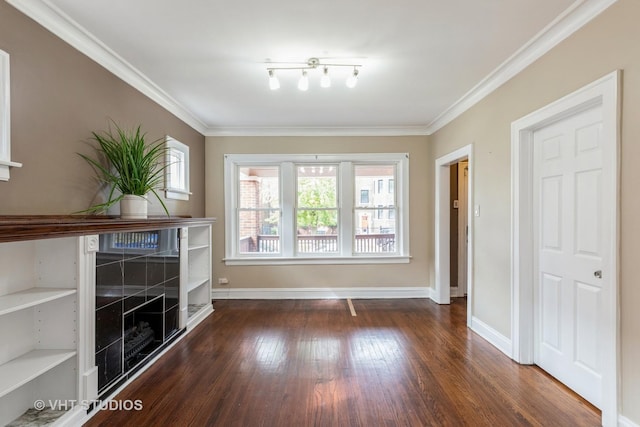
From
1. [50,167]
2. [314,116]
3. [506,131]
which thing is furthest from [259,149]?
[506,131]

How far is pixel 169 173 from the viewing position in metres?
3.51

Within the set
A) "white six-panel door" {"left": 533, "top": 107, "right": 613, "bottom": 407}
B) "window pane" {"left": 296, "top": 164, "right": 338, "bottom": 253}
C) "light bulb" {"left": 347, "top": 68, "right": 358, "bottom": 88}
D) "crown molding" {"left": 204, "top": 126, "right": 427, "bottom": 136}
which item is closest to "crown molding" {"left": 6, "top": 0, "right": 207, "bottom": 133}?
"crown molding" {"left": 204, "top": 126, "right": 427, "bottom": 136}

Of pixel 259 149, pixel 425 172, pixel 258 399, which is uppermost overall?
pixel 259 149

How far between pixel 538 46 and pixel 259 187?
3.68m

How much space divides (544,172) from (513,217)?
1.47 feet

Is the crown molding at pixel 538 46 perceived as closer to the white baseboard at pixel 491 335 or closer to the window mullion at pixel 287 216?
the white baseboard at pixel 491 335

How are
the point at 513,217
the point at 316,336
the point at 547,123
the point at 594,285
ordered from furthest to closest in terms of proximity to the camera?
the point at 316,336, the point at 513,217, the point at 547,123, the point at 594,285

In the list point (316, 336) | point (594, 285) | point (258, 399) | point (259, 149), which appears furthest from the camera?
point (259, 149)

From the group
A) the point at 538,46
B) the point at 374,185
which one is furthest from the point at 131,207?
the point at 538,46

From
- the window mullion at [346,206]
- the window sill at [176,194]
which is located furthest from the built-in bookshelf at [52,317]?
the window mullion at [346,206]

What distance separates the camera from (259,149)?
4.50 m

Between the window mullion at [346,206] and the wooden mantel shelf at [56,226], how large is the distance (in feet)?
8.89

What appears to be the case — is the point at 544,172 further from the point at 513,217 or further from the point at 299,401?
the point at 299,401

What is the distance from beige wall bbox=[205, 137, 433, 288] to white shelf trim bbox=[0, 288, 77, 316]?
2740 millimetres
